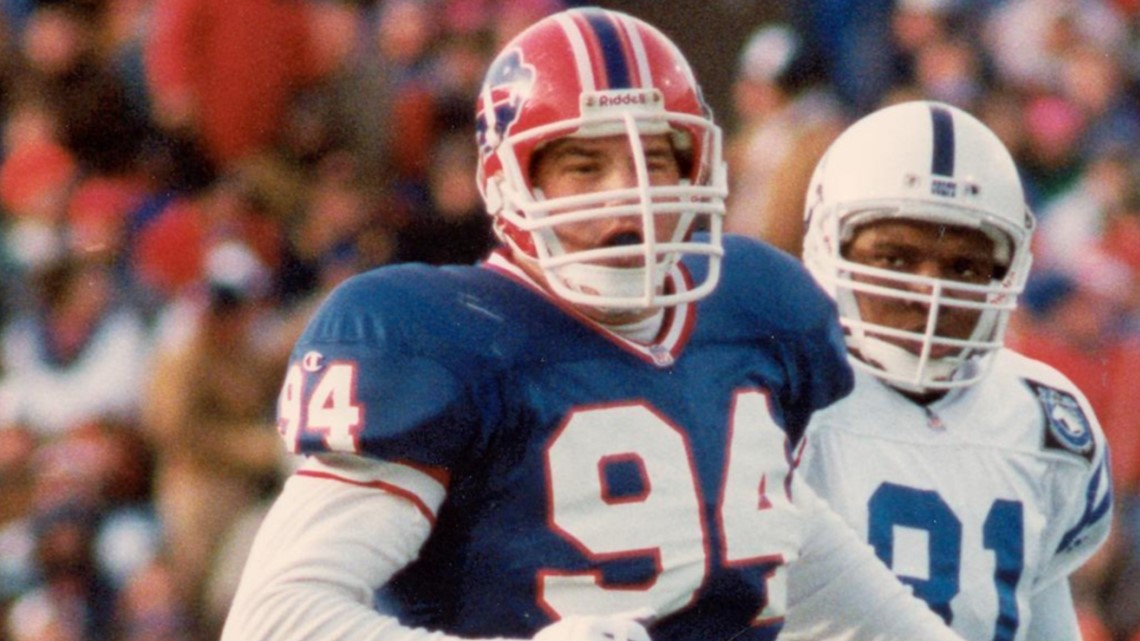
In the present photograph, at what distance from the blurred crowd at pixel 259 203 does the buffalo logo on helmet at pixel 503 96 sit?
3498 millimetres

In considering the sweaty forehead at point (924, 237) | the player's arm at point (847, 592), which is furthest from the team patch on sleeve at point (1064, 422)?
the player's arm at point (847, 592)

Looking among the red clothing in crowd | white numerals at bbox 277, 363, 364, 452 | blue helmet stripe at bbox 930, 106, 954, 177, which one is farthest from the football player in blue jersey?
the red clothing in crowd

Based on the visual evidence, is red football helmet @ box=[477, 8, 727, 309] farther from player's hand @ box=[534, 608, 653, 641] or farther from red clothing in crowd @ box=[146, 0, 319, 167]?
red clothing in crowd @ box=[146, 0, 319, 167]

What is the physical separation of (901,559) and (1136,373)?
10.0ft

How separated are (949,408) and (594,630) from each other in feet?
4.85

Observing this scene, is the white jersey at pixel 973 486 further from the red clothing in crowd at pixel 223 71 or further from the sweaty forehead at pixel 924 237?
the red clothing in crowd at pixel 223 71

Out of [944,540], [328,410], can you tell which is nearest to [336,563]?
[328,410]

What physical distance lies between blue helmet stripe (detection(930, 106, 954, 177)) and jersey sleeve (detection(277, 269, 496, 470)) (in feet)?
4.21

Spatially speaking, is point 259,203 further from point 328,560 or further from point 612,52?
point 328,560

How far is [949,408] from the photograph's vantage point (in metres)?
3.95

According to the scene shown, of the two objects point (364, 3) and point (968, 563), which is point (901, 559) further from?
point (364, 3)

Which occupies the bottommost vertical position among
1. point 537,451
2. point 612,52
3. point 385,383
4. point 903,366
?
point 903,366

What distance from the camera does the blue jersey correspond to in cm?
285

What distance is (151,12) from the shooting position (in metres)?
8.26
